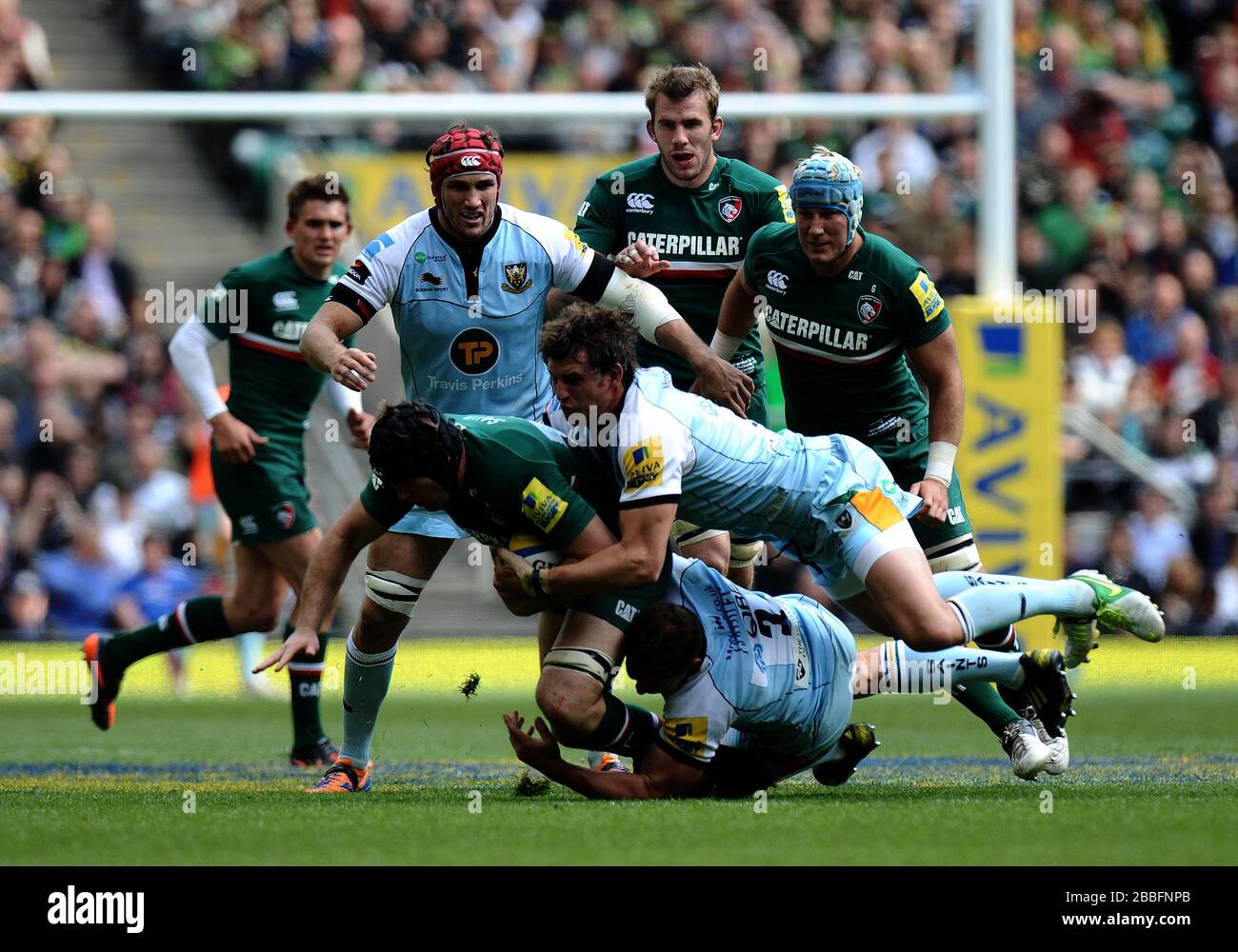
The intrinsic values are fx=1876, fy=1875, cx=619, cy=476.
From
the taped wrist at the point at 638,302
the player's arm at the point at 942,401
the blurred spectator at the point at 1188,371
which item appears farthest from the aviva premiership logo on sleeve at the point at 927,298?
the blurred spectator at the point at 1188,371

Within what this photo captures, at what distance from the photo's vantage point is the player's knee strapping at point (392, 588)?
7.18 meters

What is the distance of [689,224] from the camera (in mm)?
8164

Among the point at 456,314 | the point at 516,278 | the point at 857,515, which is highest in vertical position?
the point at 516,278

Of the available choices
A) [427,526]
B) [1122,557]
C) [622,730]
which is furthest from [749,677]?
[1122,557]

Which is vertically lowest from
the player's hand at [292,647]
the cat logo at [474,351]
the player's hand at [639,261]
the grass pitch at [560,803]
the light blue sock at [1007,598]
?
the grass pitch at [560,803]

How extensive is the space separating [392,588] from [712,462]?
4.55 ft

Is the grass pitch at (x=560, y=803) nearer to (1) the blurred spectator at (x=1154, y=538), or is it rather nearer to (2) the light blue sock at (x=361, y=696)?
(2) the light blue sock at (x=361, y=696)

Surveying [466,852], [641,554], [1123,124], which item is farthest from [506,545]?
[1123,124]

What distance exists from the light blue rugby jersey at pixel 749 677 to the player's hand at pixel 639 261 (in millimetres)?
1252

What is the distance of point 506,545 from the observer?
257 inches

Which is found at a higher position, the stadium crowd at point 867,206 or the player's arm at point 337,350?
the stadium crowd at point 867,206

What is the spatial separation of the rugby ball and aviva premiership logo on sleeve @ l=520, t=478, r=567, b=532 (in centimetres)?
7
